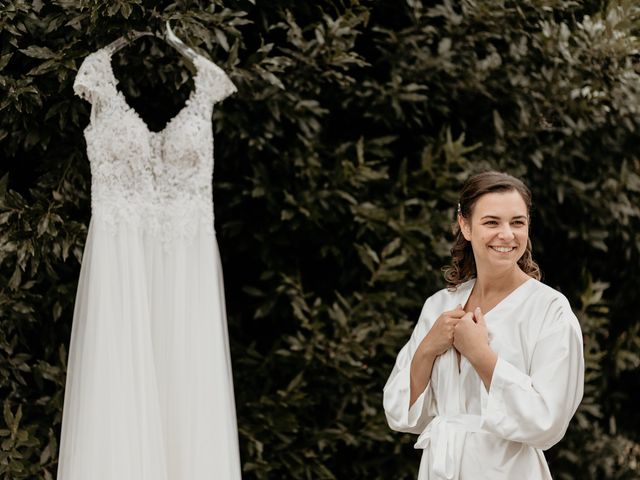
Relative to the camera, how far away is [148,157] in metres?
3.10

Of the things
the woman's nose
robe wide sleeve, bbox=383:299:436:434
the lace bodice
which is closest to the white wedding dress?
the lace bodice

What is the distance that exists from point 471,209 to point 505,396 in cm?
52

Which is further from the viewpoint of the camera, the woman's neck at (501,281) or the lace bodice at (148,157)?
the lace bodice at (148,157)

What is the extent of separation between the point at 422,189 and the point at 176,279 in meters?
1.40

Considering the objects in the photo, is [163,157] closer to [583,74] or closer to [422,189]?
[422,189]

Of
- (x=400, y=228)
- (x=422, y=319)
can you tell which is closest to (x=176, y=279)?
(x=422, y=319)

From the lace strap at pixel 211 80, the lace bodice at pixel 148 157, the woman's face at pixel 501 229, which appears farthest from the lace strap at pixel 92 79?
the woman's face at pixel 501 229

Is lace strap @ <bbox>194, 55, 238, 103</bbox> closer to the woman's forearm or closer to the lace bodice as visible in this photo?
the lace bodice

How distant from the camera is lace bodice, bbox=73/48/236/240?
3.04 meters

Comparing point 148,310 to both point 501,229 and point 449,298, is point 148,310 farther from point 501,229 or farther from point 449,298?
point 501,229

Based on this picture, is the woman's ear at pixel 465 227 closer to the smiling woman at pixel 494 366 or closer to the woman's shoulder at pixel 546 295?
the smiling woman at pixel 494 366

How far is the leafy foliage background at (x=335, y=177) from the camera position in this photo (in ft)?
11.1

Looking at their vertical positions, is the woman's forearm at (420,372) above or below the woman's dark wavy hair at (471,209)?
below

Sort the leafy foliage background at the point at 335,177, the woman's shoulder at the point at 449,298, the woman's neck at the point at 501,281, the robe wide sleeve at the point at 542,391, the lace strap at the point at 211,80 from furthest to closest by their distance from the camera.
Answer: the leafy foliage background at the point at 335,177 → the lace strap at the point at 211,80 → the woman's shoulder at the point at 449,298 → the woman's neck at the point at 501,281 → the robe wide sleeve at the point at 542,391
